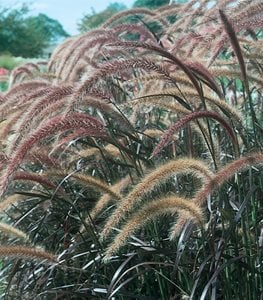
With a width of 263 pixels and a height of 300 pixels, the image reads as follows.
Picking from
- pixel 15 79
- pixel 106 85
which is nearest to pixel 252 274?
pixel 106 85

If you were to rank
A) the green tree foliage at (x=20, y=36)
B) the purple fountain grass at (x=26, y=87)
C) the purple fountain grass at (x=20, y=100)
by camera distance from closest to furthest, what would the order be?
the purple fountain grass at (x=20, y=100) → the purple fountain grass at (x=26, y=87) → the green tree foliage at (x=20, y=36)

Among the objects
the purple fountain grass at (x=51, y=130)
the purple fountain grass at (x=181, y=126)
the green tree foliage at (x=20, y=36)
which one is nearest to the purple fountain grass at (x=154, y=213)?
the purple fountain grass at (x=181, y=126)

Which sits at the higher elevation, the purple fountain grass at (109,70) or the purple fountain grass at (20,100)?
the purple fountain grass at (109,70)

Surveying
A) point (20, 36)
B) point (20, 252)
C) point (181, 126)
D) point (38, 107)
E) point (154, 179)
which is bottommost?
point (20, 36)

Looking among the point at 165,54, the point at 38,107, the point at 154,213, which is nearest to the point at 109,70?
the point at 165,54

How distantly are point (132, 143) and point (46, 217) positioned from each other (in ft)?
1.64

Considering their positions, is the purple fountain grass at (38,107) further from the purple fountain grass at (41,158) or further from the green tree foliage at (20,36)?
the green tree foliage at (20,36)

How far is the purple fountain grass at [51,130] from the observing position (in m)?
2.40

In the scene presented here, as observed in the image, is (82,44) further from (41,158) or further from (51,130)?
(51,130)

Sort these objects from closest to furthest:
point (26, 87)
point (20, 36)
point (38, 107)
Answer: point (38, 107) < point (26, 87) < point (20, 36)

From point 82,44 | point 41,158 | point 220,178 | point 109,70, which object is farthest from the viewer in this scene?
point 82,44

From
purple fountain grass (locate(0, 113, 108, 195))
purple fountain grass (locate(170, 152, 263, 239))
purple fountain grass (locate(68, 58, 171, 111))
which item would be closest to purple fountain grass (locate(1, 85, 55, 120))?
purple fountain grass (locate(0, 113, 108, 195))

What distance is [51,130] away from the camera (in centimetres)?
258

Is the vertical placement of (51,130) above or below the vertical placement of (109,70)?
below
